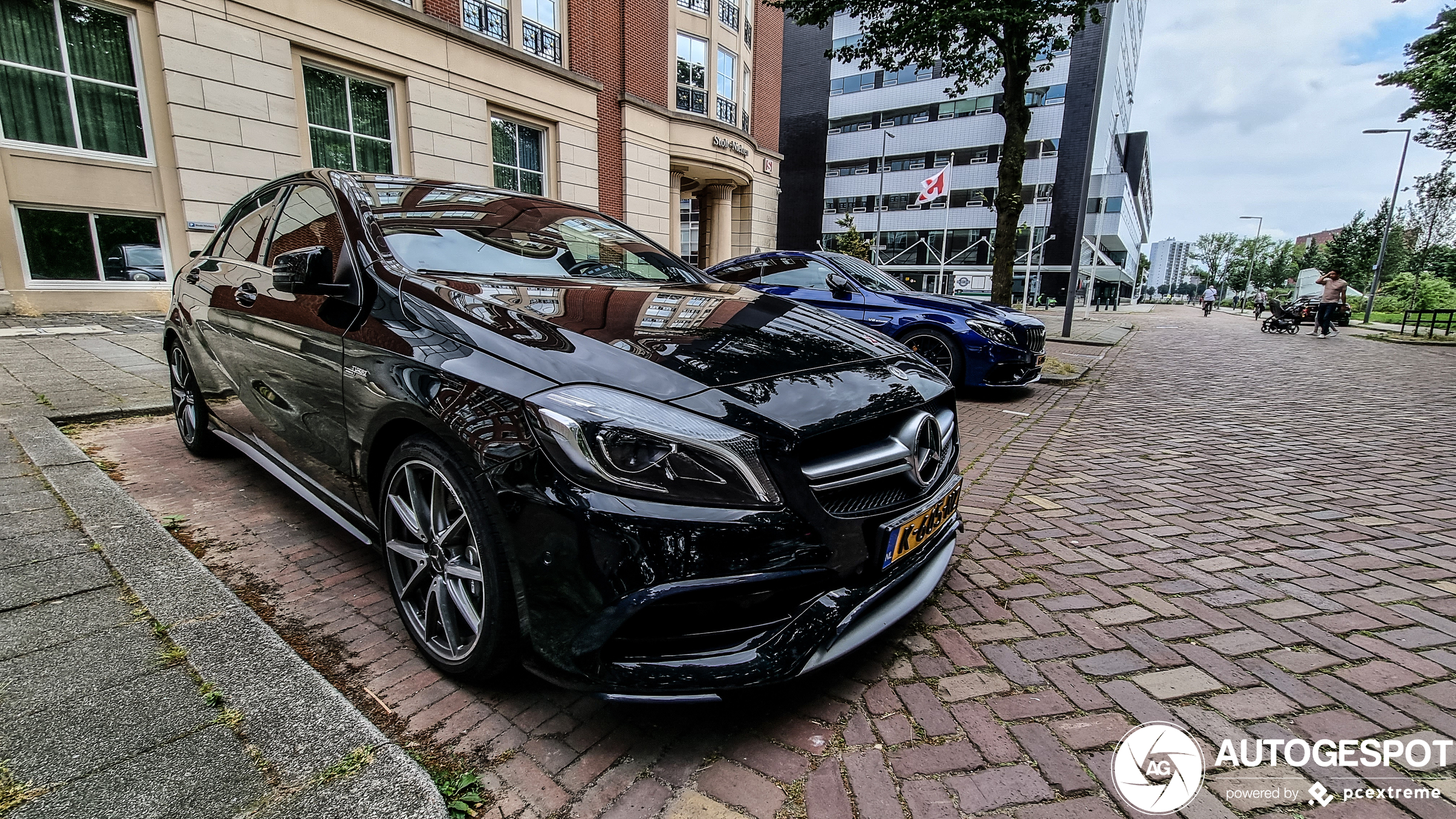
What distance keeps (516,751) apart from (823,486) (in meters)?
1.10

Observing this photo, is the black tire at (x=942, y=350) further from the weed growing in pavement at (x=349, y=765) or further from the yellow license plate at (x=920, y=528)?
the weed growing in pavement at (x=349, y=765)

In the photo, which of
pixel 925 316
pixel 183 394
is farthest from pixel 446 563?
pixel 925 316

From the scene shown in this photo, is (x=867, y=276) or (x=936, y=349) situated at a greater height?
(x=867, y=276)

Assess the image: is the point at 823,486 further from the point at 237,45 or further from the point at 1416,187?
the point at 1416,187

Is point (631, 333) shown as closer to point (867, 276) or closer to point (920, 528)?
point (920, 528)

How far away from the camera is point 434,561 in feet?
6.40

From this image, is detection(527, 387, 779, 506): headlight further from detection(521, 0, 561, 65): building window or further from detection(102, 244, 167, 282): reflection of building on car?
detection(521, 0, 561, 65): building window

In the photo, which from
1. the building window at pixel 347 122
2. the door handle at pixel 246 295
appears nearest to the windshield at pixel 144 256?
the building window at pixel 347 122

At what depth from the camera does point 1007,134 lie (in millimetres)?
10008

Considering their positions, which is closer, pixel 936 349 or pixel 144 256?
pixel 936 349

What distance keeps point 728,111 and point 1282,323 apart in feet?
63.6

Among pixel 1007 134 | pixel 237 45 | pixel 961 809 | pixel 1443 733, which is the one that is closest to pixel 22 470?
pixel 961 809

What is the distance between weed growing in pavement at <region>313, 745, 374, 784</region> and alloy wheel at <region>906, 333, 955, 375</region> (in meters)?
6.19

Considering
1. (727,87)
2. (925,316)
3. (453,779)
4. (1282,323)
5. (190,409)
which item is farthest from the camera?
(1282,323)
